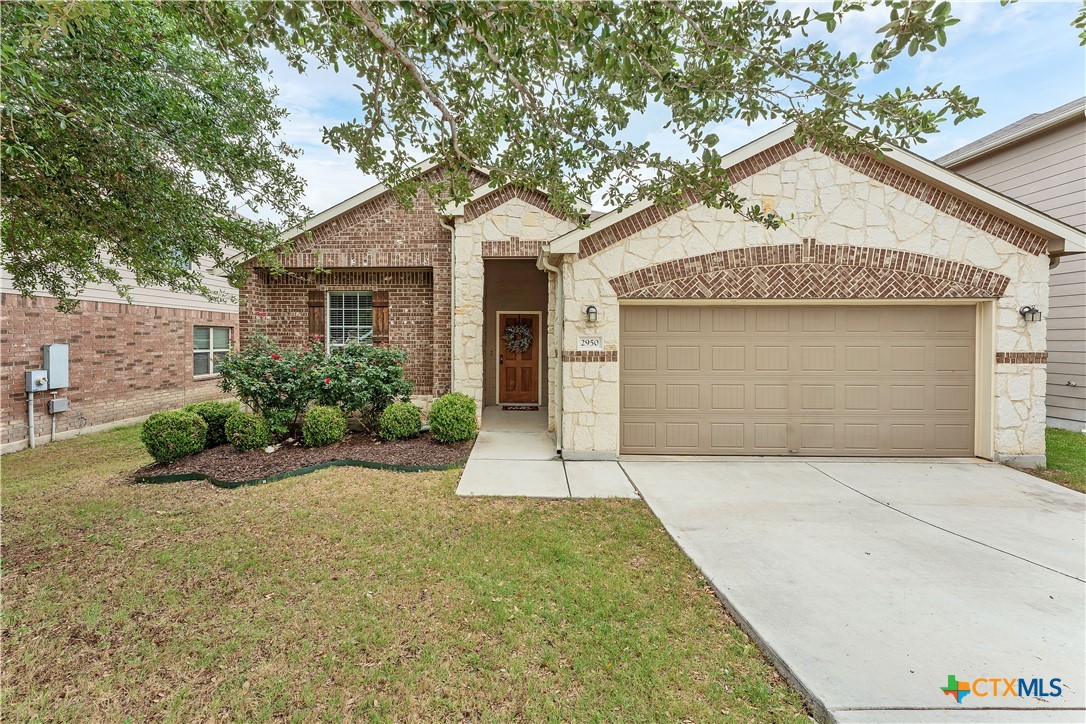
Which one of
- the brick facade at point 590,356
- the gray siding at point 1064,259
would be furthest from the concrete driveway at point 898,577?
the gray siding at point 1064,259

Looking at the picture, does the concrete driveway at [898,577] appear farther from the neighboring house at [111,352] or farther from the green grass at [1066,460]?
the neighboring house at [111,352]

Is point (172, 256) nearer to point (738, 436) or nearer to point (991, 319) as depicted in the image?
point (738, 436)

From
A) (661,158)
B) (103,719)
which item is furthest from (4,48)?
(661,158)

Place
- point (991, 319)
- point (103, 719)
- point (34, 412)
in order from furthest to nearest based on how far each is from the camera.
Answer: point (34, 412), point (991, 319), point (103, 719)

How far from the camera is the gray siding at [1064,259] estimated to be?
26.8ft

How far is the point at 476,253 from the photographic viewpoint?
8.07m

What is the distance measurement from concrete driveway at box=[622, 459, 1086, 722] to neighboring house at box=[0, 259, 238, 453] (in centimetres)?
864

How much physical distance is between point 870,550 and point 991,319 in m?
5.07

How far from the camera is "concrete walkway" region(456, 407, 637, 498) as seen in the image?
5.19 m

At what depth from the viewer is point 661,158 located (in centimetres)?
400

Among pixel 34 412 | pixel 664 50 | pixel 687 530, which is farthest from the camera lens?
pixel 34 412

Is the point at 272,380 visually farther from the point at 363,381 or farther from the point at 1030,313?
the point at 1030,313

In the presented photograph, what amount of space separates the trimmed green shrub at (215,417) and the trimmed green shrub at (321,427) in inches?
46.4

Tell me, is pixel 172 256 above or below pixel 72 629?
above
